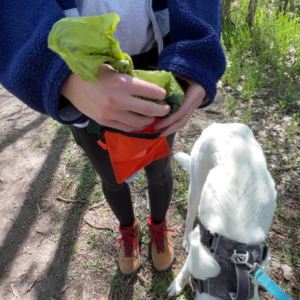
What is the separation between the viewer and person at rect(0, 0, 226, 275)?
650 mm

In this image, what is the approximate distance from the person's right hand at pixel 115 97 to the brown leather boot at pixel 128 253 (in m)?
1.31

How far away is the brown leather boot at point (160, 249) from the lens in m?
1.86

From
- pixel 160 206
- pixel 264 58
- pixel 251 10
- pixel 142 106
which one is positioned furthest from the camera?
pixel 251 10

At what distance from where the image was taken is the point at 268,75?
3.25m

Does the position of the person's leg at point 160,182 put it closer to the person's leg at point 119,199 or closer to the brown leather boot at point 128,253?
the person's leg at point 119,199

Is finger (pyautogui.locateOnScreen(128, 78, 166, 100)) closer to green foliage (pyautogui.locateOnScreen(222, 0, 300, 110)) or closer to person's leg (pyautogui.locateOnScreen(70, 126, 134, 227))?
person's leg (pyautogui.locateOnScreen(70, 126, 134, 227))

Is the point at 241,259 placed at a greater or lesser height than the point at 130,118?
lesser

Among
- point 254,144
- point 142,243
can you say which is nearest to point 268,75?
point 254,144

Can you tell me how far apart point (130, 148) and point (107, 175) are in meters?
0.43

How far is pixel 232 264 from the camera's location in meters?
1.18

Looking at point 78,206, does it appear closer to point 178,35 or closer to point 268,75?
point 178,35

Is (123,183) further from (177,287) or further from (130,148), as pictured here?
(177,287)

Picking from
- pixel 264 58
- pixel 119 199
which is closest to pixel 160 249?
pixel 119 199

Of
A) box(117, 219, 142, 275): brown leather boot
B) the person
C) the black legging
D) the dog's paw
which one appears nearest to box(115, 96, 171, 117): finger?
the person
